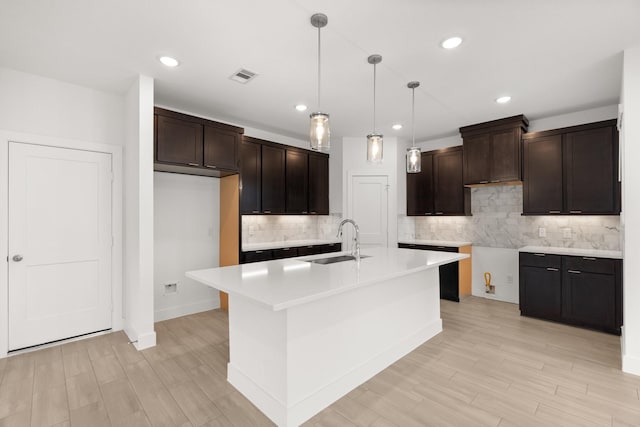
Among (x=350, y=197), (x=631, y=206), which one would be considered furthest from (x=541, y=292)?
(x=350, y=197)

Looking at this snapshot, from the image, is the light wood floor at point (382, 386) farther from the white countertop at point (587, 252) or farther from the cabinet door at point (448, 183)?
the cabinet door at point (448, 183)

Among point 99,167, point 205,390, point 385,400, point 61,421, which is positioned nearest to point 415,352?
point 385,400

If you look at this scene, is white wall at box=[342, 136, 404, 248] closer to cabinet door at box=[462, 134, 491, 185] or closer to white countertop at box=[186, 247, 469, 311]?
cabinet door at box=[462, 134, 491, 185]

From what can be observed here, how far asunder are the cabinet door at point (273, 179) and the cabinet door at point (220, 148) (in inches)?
26.9

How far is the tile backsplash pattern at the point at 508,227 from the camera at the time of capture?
4.18 metres

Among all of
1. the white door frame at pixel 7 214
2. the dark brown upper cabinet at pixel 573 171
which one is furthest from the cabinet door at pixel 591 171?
the white door frame at pixel 7 214

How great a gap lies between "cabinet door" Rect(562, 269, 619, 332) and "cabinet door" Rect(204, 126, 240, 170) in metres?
4.43

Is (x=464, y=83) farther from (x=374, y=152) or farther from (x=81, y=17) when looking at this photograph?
(x=81, y=17)

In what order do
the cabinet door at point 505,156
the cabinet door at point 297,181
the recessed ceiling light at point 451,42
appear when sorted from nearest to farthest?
the recessed ceiling light at point 451,42 < the cabinet door at point 505,156 < the cabinet door at point 297,181

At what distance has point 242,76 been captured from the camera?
3236 mm

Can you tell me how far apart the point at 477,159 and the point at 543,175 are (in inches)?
35.5

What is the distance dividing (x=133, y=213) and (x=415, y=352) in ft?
10.6

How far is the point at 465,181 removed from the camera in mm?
5070

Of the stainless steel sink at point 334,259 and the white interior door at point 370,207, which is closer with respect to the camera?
the stainless steel sink at point 334,259
